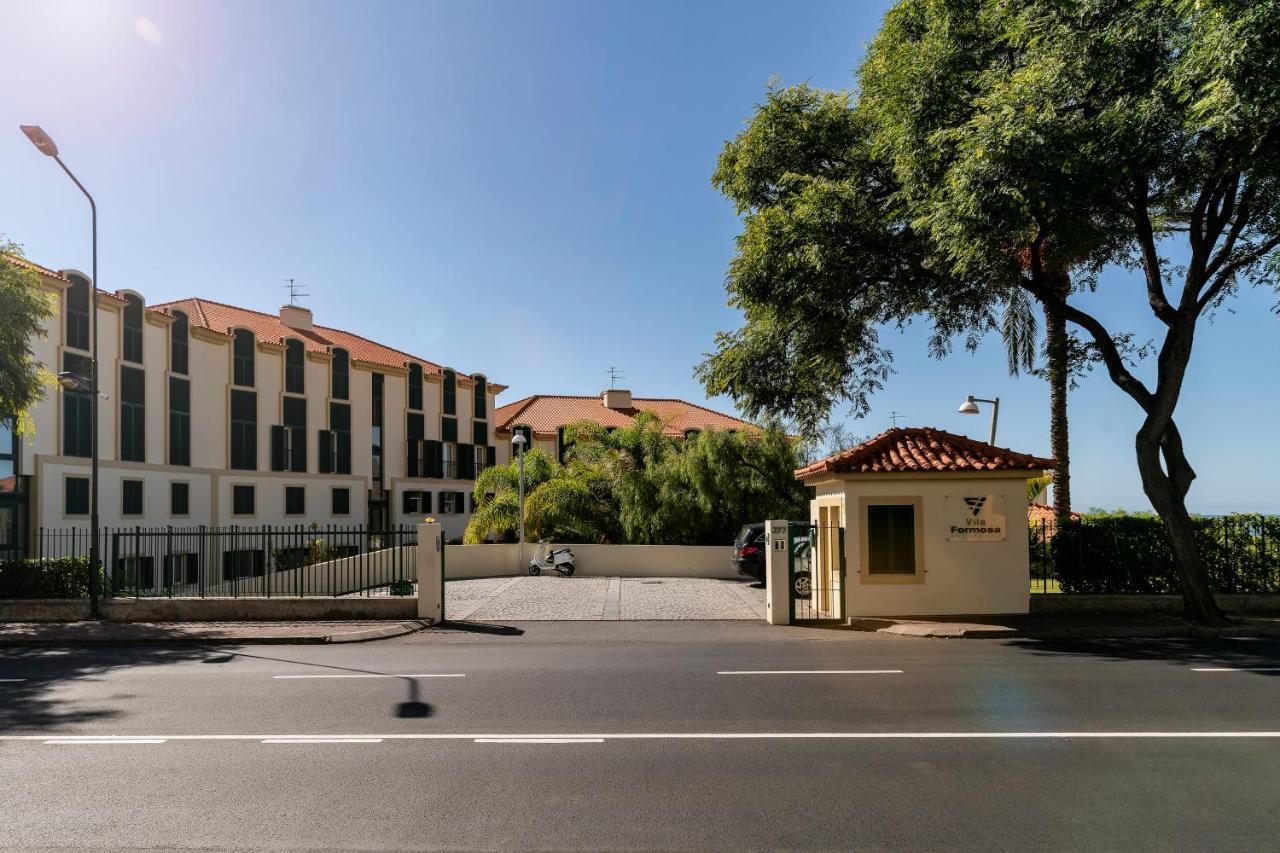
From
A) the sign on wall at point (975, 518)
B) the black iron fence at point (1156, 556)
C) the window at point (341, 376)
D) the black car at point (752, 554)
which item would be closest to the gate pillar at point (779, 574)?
the sign on wall at point (975, 518)

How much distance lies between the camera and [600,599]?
20.3m

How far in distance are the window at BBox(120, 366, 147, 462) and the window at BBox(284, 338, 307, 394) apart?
8048 mm

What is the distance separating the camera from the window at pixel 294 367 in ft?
138

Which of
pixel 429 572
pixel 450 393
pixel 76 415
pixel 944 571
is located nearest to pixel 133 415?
pixel 76 415

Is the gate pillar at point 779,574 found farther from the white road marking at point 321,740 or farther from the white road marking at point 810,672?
the white road marking at point 321,740

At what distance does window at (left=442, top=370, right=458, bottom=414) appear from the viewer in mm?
52062

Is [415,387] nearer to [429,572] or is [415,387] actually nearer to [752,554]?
[752,554]

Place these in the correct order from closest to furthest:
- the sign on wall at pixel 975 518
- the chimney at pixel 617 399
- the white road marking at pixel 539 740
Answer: the white road marking at pixel 539 740 < the sign on wall at pixel 975 518 < the chimney at pixel 617 399

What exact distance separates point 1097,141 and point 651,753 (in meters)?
11.6

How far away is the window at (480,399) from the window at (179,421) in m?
19.8

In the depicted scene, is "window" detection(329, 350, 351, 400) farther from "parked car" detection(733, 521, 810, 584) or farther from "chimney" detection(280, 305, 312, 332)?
"parked car" detection(733, 521, 810, 584)

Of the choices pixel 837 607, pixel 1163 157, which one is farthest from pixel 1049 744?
pixel 1163 157

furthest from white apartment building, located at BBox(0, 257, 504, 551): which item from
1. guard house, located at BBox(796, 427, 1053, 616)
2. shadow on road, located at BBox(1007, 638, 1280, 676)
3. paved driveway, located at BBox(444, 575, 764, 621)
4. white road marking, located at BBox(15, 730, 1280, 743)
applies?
shadow on road, located at BBox(1007, 638, 1280, 676)

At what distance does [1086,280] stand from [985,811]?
58.2 feet
